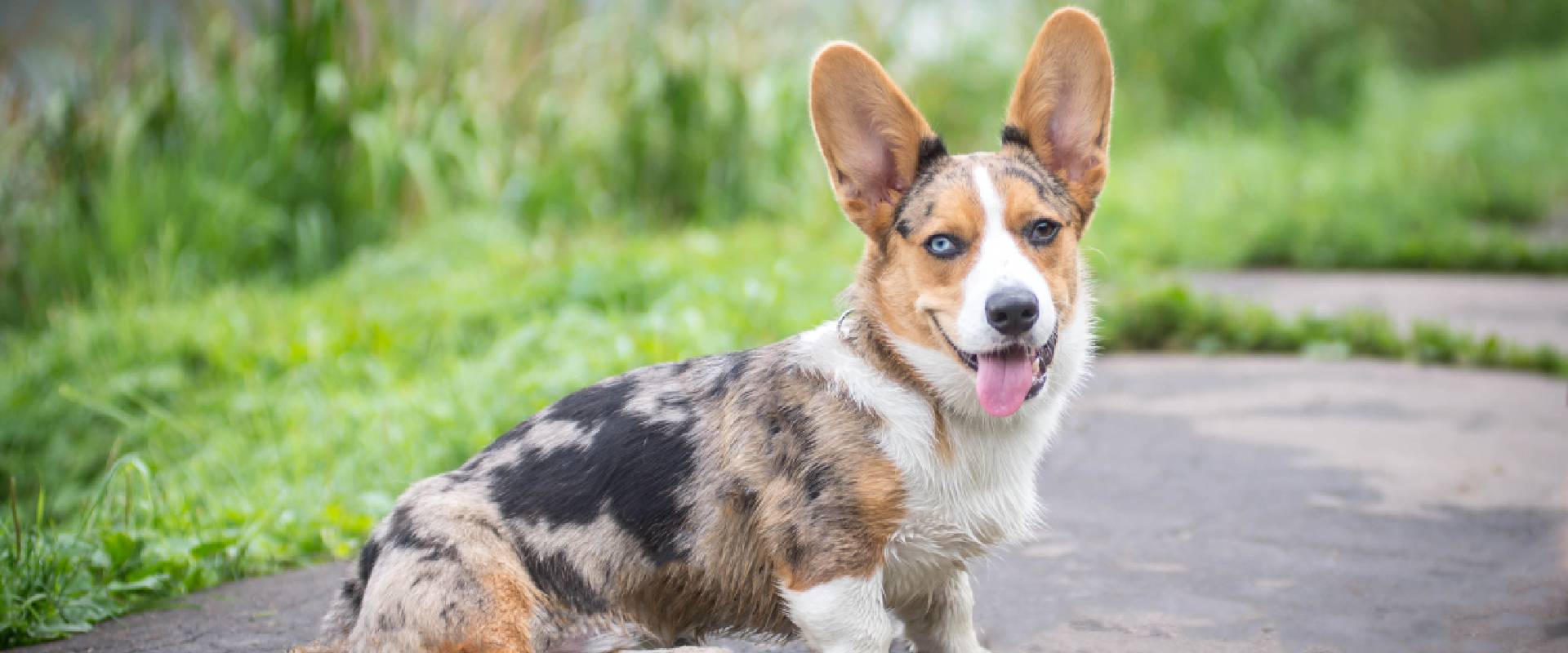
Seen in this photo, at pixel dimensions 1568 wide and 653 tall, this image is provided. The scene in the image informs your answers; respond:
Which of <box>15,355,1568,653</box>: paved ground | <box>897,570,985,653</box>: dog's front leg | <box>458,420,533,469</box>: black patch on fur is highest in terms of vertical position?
<box>458,420,533,469</box>: black patch on fur

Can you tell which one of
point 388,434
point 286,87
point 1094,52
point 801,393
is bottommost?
point 388,434

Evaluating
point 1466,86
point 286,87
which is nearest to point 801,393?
point 286,87

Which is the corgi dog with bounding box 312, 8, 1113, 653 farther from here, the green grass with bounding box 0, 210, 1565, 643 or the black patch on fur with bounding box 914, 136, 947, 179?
the green grass with bounding box 0, 210, 1565, 643

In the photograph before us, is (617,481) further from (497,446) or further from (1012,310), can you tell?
(1012,310)

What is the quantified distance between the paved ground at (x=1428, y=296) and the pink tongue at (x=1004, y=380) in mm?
4167

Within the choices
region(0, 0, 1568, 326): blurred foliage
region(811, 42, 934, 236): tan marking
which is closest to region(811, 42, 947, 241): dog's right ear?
region(811, 42, 934, 236): tan marking

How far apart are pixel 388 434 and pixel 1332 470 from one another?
11.1 feet

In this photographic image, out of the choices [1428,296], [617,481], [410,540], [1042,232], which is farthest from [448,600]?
[1428,296]

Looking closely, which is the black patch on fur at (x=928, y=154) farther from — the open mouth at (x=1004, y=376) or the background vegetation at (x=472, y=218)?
the background vegetation at (x=472, y=218)

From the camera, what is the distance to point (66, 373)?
639 centimetres

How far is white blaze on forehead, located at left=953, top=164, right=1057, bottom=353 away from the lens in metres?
2.75

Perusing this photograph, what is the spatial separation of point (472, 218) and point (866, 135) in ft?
18.3

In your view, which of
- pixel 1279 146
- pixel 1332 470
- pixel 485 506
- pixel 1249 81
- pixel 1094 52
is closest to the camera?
pixel 485 506

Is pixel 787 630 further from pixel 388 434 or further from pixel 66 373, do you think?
pixel 66 373
